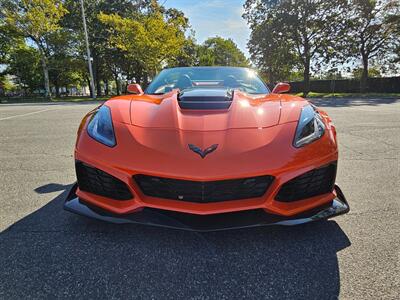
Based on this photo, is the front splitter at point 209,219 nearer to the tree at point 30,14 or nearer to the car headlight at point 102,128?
the car headlight at point 102,128

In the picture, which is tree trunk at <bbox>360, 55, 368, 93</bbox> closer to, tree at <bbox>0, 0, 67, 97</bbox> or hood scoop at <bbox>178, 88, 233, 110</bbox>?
tree at <bbox>0, 0, 67, 97</bbox>

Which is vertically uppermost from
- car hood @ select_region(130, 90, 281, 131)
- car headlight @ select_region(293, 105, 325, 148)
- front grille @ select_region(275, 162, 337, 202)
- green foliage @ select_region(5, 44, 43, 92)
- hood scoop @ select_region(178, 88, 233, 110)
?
green foliage @ select_region(5, 44, 43, 92)

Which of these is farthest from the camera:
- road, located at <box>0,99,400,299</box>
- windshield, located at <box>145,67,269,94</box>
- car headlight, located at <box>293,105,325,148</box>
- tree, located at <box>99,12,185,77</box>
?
tree, located at <box>99,12,185,77</box>

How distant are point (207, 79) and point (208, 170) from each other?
76.3 inches

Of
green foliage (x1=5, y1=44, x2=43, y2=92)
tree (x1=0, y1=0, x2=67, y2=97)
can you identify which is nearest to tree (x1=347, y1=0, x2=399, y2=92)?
tree (x1=0, y1=0, x2=67, y2=97)

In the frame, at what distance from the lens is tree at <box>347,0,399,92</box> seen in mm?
24984

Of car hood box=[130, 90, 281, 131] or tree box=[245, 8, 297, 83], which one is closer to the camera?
car hood box=[130, 90, 281, 131]

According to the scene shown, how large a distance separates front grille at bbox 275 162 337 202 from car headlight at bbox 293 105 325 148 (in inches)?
7.5

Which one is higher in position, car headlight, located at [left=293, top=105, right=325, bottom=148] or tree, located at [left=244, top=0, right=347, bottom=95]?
tree, located at [left=244, top=0, right=347, bottom=95]

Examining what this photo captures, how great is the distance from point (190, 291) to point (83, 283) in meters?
0.56

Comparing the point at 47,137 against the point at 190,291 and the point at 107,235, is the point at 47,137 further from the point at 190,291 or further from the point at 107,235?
the point at 190,291

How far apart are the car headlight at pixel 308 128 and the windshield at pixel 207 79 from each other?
3.24 ft

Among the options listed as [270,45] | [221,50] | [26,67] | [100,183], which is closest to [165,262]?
[100,183]

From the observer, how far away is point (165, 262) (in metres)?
1.59
